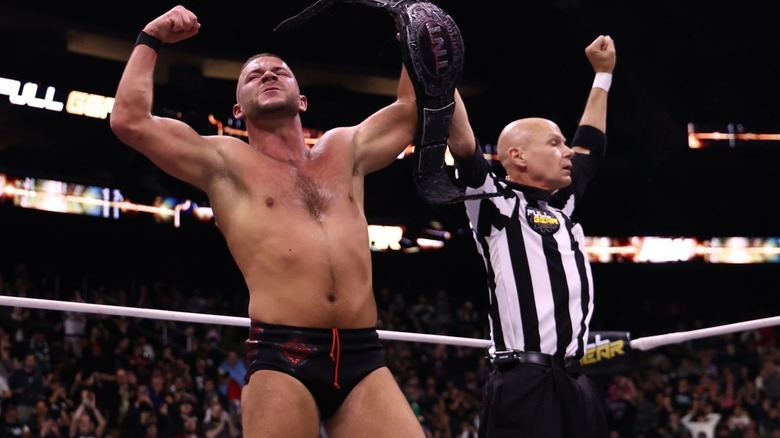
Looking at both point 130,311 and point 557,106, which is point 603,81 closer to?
point 130,311

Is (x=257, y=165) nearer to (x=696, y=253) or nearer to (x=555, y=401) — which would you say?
(x=555, y=401)

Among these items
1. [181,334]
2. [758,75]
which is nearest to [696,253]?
[758,75]

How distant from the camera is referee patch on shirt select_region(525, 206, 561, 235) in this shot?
3742mm

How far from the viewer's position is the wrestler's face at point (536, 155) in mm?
3879

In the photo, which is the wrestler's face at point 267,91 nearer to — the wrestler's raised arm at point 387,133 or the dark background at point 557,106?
the wrestler's raised arm at point 387,133

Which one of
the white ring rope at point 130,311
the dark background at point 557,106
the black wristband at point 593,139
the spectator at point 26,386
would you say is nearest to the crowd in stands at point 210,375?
the spectator at point 26,386

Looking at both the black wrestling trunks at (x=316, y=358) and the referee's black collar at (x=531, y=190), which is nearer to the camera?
the black wrestling trunks at (x=316, y=358)

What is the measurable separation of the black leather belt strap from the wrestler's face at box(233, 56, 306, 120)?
1.13m

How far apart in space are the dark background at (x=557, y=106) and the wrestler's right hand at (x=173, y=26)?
12.5m

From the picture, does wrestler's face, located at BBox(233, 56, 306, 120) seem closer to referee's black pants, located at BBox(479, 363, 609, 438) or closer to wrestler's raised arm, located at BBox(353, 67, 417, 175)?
wrestler's raised arm, located at BBox(353, 67, 417, 175)

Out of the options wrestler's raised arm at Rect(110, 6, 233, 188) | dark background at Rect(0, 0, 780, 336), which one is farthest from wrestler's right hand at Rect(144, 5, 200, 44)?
dark background at Rect(0, 0, 780, 336)

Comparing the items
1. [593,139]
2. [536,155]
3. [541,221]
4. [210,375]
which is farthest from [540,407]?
[210,375]

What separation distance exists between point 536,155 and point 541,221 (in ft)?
0.91

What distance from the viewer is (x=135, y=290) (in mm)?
15188
